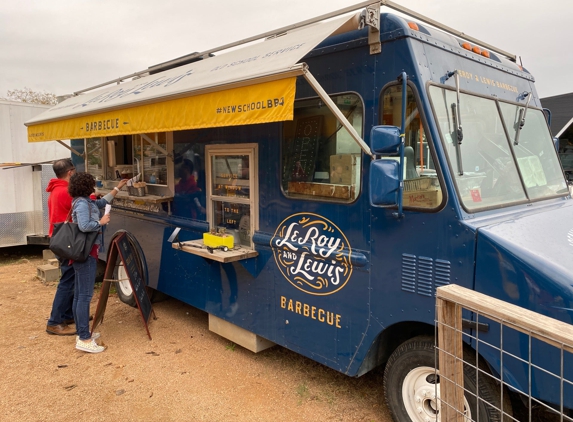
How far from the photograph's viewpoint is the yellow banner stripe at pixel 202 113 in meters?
2.86

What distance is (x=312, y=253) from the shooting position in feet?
11.3

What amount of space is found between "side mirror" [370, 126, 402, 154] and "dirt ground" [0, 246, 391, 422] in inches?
77.8

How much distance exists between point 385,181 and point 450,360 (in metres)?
1.12

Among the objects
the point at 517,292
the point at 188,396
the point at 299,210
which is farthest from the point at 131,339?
the point at 517,292

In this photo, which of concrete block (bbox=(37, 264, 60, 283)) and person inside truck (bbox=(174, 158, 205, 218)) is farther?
concrete block (bbox=(37, 264, 60, 283))

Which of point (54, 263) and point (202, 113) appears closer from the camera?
point (202, 113)

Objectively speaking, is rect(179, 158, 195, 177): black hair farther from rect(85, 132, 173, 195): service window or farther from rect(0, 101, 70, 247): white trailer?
rect(0, 101, 70, 247): white trailer

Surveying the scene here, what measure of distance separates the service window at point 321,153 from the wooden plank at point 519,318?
4.84 feet

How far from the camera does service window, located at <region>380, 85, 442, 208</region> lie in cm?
279

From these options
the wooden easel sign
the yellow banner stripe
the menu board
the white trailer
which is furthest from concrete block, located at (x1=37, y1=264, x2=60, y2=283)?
the menu board

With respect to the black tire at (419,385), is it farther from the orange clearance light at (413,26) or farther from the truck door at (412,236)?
the orange clearance light at (413,26)

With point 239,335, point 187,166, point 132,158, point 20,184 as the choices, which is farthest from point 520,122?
point 20,184

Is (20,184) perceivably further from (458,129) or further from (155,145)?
(458,129)

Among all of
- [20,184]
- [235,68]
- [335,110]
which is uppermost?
[235,68]
